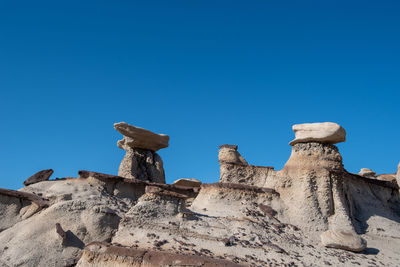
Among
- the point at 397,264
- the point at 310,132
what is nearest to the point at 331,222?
the point at 397,264

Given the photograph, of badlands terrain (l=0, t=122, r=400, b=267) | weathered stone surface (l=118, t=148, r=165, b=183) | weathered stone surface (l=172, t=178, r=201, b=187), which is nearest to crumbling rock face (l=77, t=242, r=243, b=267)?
badlands terrain (l=0, t=122, r=400, b=267)

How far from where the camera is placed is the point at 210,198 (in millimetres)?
13414

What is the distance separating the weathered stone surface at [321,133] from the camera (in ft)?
45.9

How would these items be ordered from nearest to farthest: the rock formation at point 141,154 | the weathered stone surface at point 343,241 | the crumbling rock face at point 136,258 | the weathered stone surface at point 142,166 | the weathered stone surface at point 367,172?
the crumbling rock face at point 136,258 → the weathered stone surface at point 343,241 → the weathered stone surface at point 142,166 → the rock formation at point 141,154 → the weathered stone surface at point 367,172

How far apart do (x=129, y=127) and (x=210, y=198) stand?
5927 millimetres

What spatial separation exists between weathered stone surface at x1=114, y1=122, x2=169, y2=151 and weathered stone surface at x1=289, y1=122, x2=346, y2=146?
648 cm

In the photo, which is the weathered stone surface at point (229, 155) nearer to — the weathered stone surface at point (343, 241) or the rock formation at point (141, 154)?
the rock formation at point (141, 154)

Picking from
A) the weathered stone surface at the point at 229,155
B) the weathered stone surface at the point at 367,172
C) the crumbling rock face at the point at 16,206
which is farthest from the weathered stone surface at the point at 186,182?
the weathered stone surface at the point at 367,172

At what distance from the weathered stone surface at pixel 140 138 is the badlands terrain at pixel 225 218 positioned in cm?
348

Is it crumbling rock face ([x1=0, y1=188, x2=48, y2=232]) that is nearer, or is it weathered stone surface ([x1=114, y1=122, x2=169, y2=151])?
crumbling rock face ([x1=0, y1=188, x2=48, y2=232])

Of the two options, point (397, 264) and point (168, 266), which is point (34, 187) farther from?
point (397, 264)

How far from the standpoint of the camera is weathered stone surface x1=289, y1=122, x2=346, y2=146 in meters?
14.0

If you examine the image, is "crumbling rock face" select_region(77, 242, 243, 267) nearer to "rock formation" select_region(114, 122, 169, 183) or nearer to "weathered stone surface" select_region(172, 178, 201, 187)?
"rock formation" select_region(114, 122, 169, 183)

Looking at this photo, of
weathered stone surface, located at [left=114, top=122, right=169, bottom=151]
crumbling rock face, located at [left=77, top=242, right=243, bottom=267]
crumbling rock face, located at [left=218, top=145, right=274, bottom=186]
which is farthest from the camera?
weathered stone surface, located at [left=114, top=122, right=169, bottom=151]
